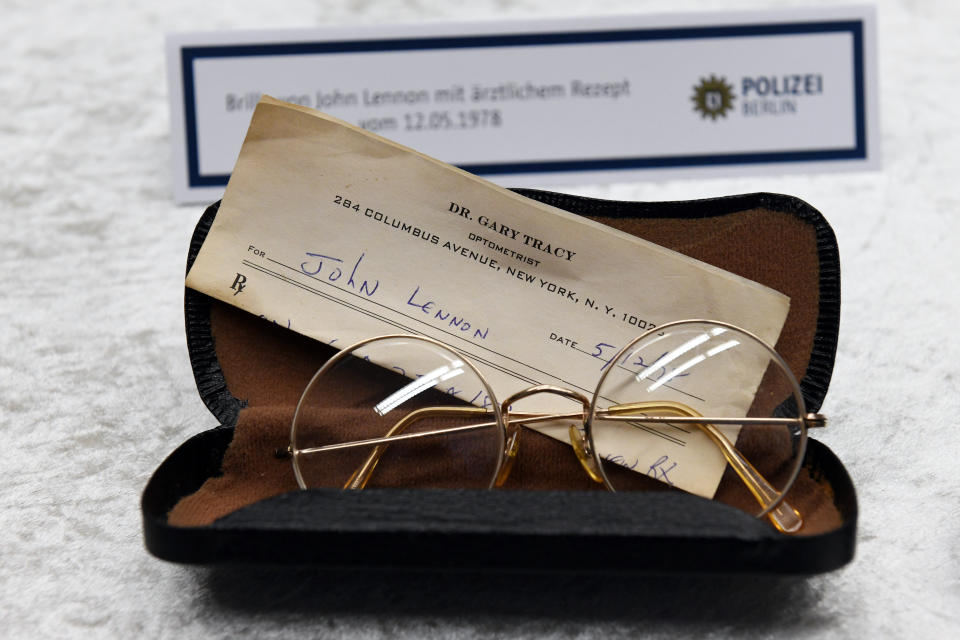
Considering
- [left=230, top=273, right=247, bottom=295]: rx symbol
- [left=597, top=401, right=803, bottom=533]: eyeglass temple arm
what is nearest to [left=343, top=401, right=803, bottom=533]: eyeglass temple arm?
[left=597, top=401, right=803, bottom=533]: eyeglass temple arm

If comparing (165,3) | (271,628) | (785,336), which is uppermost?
(165,3)

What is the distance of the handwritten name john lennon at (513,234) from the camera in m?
0.52

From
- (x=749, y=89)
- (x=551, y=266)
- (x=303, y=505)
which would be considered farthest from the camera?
(x=749, y=89)

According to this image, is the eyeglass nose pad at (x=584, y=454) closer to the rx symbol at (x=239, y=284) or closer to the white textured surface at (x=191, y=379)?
the white textured surface at (x=191, y=379)

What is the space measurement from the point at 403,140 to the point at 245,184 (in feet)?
0.94

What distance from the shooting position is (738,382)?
1.65ft

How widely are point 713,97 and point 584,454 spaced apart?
0.43m

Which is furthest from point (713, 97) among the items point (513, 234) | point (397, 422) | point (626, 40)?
point (397, 422)

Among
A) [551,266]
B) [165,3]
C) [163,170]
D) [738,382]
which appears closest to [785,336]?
[738,382]

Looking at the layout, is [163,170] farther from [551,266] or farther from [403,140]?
[551,266]

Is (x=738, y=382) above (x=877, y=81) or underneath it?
underneath

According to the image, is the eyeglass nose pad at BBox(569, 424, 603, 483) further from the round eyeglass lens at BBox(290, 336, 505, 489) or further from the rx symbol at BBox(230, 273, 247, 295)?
the rx symbol at BBox(230, 273, 247, 295)

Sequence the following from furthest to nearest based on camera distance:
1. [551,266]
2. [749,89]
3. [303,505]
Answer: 1. [749,89]
2. [551,266]
3. [303,505]

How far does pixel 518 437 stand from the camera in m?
0.51
